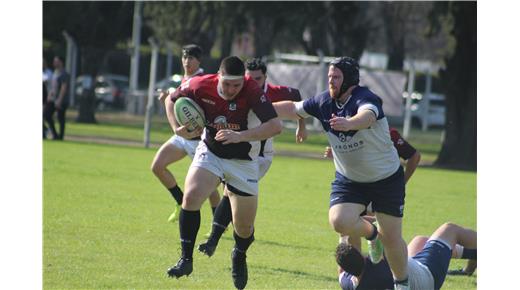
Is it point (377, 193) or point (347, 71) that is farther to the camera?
point (377, 193)

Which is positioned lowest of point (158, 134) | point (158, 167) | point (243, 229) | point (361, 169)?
point (158, 134)

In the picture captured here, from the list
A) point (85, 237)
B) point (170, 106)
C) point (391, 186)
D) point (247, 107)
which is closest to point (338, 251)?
point (391, 186)

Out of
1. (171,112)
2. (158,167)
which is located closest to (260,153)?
(158,167)

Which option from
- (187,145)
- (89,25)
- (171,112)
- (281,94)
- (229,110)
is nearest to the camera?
(229,110)

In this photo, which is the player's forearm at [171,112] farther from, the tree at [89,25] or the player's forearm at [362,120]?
the tree at [89,25]

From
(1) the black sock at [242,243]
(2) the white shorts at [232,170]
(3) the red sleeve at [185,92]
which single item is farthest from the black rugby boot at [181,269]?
(3) the red sleeve at [185,92]

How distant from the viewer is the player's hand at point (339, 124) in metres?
7.77

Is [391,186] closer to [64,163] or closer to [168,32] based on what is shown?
[64,163]

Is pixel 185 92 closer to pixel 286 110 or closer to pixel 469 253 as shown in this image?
pixel 286 110

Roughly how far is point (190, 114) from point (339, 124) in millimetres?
1734

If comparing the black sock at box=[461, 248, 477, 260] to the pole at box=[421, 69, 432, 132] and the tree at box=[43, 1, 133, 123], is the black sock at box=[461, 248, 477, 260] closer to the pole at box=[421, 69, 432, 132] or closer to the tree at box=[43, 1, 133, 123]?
the tree at box=[43, 1, 133, 123]

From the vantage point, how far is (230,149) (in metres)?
9.00

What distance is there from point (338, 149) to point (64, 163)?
499 inches

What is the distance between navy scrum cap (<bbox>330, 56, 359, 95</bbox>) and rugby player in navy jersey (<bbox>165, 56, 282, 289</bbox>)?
2.78 ft
